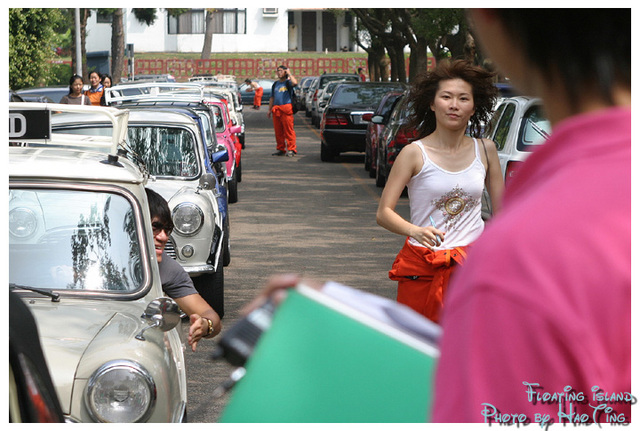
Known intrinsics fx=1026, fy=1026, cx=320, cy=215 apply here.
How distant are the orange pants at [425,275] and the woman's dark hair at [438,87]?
0.89 m

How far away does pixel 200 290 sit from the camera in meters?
→ 8.09

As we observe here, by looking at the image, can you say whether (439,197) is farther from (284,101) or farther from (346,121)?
→ (284,101)

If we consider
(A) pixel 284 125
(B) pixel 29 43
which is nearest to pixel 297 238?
(A) pixel 284 125

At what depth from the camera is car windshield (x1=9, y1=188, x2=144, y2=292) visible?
15.3 feet

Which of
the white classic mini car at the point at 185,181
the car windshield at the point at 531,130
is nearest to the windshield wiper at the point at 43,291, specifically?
the white classic mini car at the point at 185,181

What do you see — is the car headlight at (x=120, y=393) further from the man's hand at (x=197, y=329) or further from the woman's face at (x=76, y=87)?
the woman's face at (x=76, y=87)

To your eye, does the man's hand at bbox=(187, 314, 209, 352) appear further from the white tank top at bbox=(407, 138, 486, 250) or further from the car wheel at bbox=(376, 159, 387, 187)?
the car wheel at bbox=(376, 159, 387, 187)

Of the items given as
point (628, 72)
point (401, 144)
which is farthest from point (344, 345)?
point (401, 144)

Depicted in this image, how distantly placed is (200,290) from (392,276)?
326cm

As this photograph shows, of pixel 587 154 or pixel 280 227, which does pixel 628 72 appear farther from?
pixel 280 227

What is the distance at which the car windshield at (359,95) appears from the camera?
75.7ft

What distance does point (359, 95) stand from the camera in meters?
23.4

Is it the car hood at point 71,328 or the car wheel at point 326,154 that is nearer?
the car hood at point 71,328

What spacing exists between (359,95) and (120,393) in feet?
65.4
